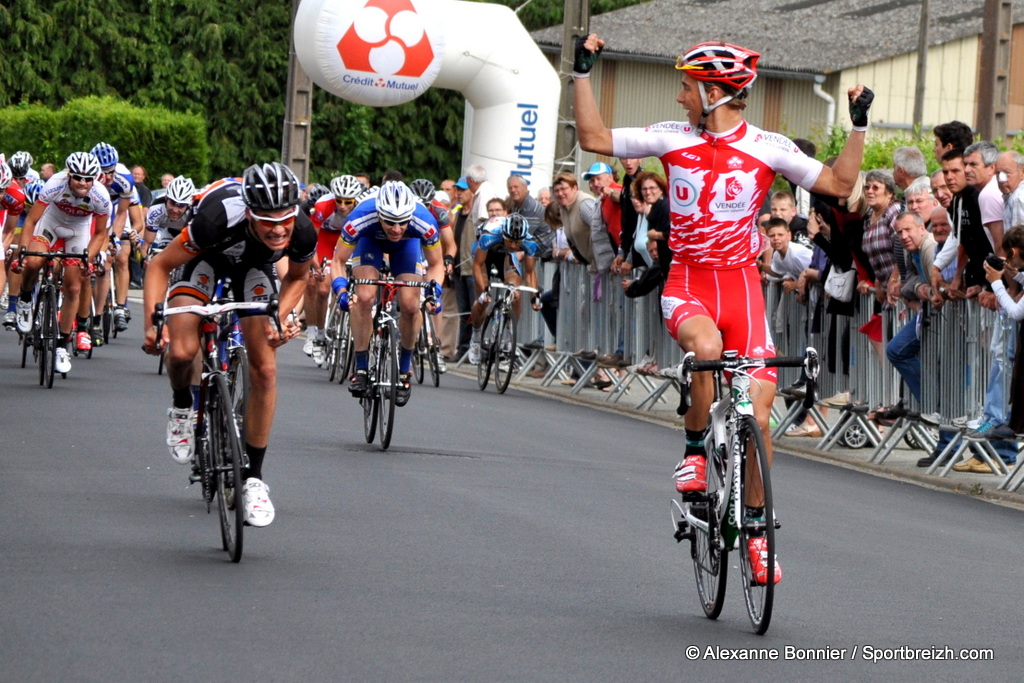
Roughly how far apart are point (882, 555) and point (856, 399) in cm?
516

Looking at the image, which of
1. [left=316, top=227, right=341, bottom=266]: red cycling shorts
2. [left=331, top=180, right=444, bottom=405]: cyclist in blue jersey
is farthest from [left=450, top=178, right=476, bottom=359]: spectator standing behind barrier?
[left=331, top=180, right=444, bottom=405]: cyclist in blue jersey

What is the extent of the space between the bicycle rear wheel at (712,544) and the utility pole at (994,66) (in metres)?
15.6

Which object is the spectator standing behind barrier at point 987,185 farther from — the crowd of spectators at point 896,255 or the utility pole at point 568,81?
the utility pole at point 568,81

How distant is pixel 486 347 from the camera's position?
19.5 metres

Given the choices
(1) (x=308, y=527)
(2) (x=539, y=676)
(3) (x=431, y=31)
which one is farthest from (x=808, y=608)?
(3) (x=431, y=31)

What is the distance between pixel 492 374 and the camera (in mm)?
19859

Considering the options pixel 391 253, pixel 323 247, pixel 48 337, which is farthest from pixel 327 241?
pixel 391 253

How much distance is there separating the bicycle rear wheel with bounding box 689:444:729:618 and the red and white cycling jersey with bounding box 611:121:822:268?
38.7 inches

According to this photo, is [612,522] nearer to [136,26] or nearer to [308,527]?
[308,527]

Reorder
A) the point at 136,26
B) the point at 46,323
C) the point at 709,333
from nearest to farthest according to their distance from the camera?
the point at 709,333 < the point at 46,323 < the point at 136,26

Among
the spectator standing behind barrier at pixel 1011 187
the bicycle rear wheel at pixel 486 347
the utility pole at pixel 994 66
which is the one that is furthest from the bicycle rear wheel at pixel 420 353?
the utility pole at pixel 994 66

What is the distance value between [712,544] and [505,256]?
41.8ft

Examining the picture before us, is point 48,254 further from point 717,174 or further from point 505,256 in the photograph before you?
point 717,174

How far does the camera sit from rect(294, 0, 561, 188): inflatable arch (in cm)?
2630
